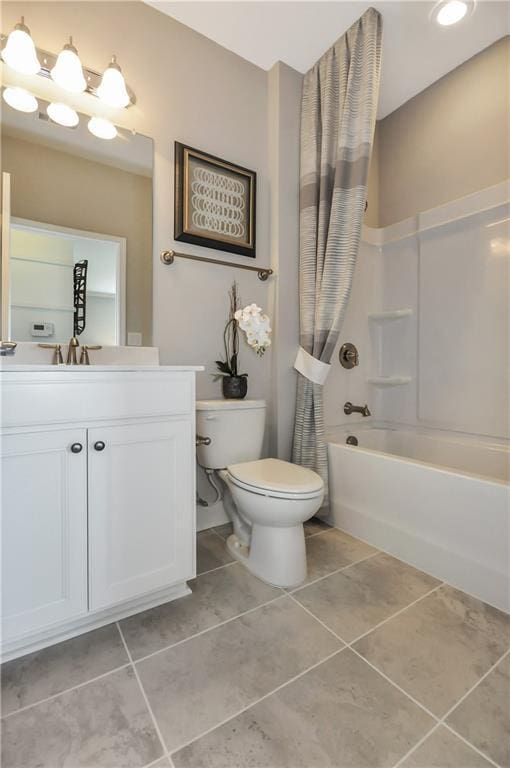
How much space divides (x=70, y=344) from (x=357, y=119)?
170 centimetres

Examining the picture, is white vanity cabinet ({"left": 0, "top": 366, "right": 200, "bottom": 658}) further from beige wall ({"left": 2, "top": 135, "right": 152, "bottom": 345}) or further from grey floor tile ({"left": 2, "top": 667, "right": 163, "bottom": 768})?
beige wall ({"left": 2, "top": 135, "right": 152, "bottom": 345})

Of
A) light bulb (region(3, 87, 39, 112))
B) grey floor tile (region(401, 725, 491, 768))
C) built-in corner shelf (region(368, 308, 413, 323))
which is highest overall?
light bulb (region(3, 87, 39, 112))

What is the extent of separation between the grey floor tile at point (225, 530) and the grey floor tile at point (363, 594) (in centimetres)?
57

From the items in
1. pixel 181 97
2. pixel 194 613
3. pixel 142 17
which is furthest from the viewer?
pixel 181 97

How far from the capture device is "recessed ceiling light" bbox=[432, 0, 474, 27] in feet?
4.98

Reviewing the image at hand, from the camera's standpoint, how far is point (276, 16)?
171 centimetres

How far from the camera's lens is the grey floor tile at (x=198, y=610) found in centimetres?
109

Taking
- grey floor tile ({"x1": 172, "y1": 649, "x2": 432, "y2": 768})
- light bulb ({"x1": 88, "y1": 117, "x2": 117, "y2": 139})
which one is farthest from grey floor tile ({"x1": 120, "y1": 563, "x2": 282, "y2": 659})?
light bulb ({"x1": 88, "y1": 117, "x2": 117, "y2": 139})

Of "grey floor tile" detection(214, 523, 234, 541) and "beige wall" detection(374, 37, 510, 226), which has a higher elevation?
"beige wall" detection(374, 37, 510, 226)

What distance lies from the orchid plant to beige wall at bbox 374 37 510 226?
4.47 ft

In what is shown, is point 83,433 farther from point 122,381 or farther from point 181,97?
point 181,97

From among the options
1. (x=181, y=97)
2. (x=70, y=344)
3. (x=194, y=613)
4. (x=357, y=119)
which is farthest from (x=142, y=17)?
(x=194, y=613)

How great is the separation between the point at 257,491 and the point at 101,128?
1673 millimetres

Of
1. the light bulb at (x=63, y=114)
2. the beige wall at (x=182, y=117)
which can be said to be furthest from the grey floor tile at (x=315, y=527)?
the light bulb at (x=63, y=114)
